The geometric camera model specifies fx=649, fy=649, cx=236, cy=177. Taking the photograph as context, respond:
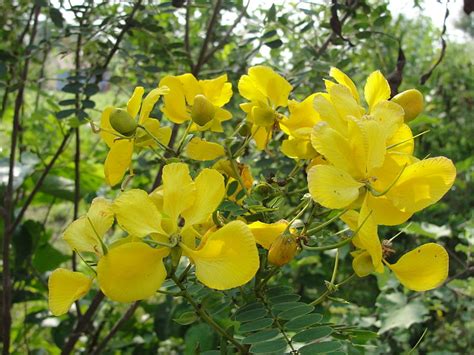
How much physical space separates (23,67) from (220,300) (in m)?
1.04

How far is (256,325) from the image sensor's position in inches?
25.0

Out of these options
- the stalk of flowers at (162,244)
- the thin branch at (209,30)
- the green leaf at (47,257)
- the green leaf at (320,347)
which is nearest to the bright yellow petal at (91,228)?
the stalk of flowers at (162,244)

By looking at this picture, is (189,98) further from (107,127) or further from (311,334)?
(311,334)

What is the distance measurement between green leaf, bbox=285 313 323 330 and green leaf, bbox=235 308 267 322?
0.09ft

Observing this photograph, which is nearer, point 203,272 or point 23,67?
point 203,272

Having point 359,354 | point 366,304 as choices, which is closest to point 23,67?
point 359,354

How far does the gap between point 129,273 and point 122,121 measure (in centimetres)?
19

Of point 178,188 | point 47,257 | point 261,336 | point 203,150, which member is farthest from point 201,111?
point 47,257

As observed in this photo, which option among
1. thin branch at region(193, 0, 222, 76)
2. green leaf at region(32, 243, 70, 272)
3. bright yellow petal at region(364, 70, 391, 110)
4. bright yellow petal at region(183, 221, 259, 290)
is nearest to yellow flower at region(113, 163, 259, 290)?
bright yellow petal at region(183, 221, 259, 290)

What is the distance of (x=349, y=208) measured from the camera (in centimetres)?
60

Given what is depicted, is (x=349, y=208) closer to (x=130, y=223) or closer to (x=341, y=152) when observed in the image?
(x=341, y=152)

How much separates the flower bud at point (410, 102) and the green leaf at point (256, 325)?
0.26m

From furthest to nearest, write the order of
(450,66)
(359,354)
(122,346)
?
1. (450,66)
2. (122,346)
3. (359,354)

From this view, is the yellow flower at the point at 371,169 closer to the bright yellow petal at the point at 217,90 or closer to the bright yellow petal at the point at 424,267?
the bright yellow petal at the point at 424,267
